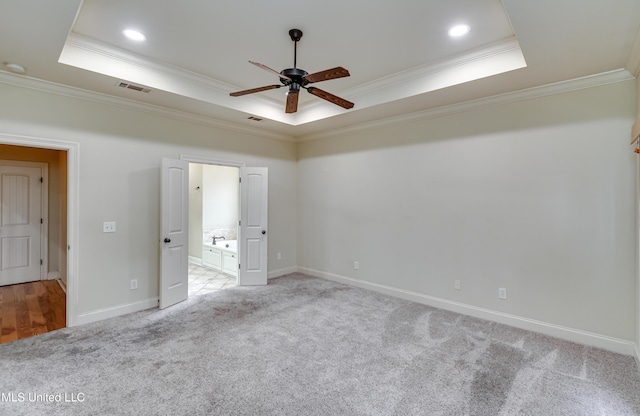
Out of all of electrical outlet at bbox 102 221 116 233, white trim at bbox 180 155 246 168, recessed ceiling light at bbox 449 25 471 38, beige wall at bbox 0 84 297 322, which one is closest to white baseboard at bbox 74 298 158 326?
beige wall at bbox 0 84 297 322

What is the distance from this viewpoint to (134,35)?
289 centimetres

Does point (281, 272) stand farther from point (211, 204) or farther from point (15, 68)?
point (15, 68)

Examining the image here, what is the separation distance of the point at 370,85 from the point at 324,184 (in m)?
2.09

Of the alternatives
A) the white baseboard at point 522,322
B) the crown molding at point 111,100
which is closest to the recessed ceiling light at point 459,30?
the white baseboard at point 522,322

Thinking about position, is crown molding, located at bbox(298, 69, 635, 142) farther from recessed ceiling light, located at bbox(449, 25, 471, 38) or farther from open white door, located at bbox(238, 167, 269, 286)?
open white door, located at bbox(238, 167, 269, 286)

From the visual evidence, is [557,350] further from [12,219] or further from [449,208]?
[12,219]

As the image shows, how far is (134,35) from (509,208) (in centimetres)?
444

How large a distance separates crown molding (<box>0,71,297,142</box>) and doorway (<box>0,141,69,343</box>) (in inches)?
78.0

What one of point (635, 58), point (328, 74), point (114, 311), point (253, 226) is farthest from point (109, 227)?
point (635, 58)

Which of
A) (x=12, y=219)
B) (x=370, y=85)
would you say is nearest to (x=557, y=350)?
(x=370, y=85)

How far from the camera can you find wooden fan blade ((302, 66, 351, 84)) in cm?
232

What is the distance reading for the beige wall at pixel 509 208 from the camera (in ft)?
9.89

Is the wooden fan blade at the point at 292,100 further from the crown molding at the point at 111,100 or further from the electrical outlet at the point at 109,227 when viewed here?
the electrical outlet at the point at 109,227

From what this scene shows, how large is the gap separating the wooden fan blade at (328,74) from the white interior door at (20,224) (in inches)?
228
